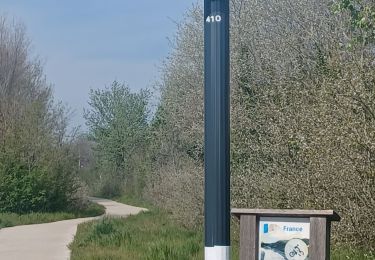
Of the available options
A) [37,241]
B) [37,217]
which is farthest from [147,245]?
[37,217]

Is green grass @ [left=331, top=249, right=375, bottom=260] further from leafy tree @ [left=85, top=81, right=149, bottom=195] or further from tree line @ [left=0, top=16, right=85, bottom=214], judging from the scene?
leafy tree @ [left=85, top=81, right=149, bottom=195]

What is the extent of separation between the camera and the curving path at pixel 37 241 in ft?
51.1

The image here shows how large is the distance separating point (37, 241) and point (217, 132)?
1541cm

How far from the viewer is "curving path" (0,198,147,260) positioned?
51.1ft

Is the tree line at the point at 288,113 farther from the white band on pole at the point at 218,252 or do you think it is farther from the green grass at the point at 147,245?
the white band on pole at the point at 218,252

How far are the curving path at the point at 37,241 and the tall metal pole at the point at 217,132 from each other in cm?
1082

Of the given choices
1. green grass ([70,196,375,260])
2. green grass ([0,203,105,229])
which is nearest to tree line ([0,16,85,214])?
green grass ([0,203,105,229])

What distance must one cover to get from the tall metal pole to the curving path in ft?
35.5

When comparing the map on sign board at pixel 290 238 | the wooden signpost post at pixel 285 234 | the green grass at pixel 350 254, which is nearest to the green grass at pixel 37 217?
the green grass at pixel 350 254

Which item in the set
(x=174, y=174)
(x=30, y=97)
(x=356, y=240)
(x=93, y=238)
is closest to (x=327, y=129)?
(x=356, y=240)

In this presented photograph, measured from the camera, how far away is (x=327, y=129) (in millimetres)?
9727

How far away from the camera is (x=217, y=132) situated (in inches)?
179

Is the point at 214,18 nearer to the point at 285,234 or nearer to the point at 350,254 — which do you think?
the point at 285,234

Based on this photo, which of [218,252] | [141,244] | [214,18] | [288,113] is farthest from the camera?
[141,244]
